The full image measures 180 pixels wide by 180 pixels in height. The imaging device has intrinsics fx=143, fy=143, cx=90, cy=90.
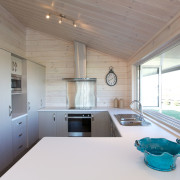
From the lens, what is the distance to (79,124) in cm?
359

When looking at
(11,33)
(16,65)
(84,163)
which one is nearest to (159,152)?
(84,163)

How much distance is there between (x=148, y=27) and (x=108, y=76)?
223cm

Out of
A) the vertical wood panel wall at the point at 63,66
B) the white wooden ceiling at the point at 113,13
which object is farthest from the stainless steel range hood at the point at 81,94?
the white wooden ceiling at the point at 113,13

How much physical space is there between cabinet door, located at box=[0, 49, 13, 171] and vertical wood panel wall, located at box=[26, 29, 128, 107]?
5.45ft

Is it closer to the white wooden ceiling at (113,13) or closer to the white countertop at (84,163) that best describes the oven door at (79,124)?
the white wooden ceiling at (113,13)

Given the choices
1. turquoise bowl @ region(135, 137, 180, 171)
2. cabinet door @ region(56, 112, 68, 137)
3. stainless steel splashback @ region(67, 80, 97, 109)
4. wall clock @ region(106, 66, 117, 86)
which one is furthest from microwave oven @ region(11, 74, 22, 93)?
turquoise bowl @ region(135, 137, 180, 171)

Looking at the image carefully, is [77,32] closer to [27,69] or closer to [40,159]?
[27,69]

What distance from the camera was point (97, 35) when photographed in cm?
291

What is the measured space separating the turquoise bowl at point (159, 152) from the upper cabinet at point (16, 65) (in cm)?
267

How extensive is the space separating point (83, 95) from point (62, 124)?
3.22 ft

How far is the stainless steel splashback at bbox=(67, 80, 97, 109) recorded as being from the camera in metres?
4.04

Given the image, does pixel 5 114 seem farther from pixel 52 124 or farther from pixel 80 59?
pixel 80 59

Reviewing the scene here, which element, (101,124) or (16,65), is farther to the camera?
(101,124)

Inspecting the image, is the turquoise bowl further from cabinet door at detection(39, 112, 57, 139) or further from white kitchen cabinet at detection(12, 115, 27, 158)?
cabinet door at detection(39, 112, 57, 139)
